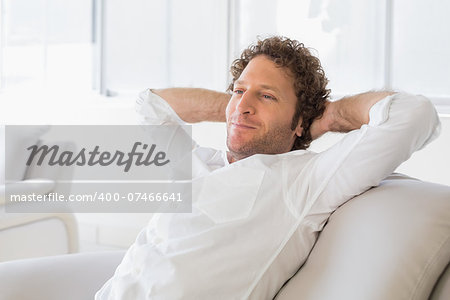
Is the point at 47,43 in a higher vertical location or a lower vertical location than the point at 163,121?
higher

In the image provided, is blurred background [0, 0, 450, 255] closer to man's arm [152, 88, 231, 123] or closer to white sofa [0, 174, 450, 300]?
man's arm [152, 88, 231, 123]

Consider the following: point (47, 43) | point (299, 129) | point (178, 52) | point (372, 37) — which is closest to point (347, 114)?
point (299, 129)

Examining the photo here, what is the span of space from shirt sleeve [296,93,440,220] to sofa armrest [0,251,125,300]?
0.65 meters

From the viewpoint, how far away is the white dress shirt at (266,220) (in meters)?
1.12

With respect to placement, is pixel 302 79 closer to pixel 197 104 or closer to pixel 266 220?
pixel 197 104

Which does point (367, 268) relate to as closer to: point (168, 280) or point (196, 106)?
point (168, 280)

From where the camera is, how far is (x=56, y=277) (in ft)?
4.60

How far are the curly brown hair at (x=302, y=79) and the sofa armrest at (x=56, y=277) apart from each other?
65 cm

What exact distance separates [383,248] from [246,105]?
0.61 meters

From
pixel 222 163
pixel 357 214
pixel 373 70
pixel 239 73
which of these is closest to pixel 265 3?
pixel 373 70

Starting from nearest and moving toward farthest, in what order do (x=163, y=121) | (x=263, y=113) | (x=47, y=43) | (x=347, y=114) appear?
(x=347, y=114) < (x=263, y=113) < (x=163, y=121) < (x=47, y=43)

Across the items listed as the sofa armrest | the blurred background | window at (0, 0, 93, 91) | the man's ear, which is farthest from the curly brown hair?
window at (0, 0, 93, 91)

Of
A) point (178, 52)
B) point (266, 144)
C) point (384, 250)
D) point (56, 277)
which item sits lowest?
point (56, 277)

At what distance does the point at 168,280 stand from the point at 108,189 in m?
2.84
